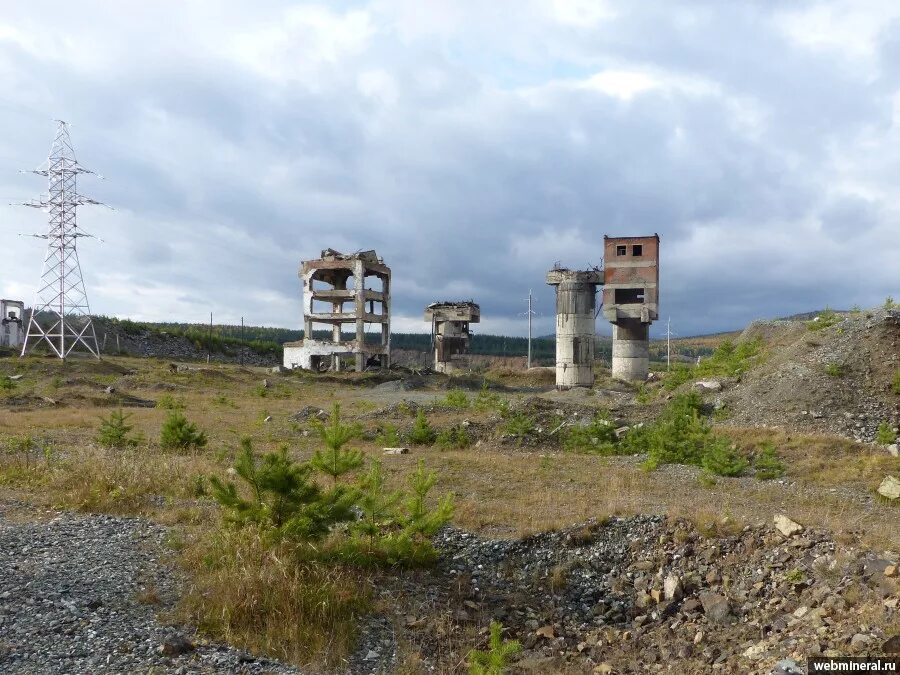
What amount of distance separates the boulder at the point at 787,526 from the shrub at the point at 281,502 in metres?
4.95

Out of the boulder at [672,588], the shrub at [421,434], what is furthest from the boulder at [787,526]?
the shrub at [421,434]

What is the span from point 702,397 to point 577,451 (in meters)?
6.05

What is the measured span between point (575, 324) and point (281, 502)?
1068 inches

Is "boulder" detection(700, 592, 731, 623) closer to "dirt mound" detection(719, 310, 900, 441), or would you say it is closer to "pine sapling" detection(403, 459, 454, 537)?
"pine sapling" detection(403, 459, 454, 537)

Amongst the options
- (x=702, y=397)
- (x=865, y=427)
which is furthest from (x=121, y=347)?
(x=865, y=427)

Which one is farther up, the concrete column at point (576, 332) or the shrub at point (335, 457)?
the concrete column at point (576, 332)

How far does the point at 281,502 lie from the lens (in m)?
6.79

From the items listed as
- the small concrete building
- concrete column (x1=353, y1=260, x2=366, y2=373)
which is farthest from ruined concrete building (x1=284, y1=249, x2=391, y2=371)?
the small concrete building

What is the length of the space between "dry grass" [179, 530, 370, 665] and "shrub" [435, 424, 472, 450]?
9888 millimetres

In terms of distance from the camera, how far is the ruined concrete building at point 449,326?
49031mm

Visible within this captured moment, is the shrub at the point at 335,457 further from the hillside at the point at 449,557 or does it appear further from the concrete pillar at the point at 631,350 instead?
the concrete pillar at the point at 631,350

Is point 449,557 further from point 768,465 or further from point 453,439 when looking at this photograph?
point 453,439

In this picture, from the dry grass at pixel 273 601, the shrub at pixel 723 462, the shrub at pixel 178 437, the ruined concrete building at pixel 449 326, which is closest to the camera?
the dry grass at pixel 273 601

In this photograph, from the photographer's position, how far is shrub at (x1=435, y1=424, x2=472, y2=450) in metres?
16.5
